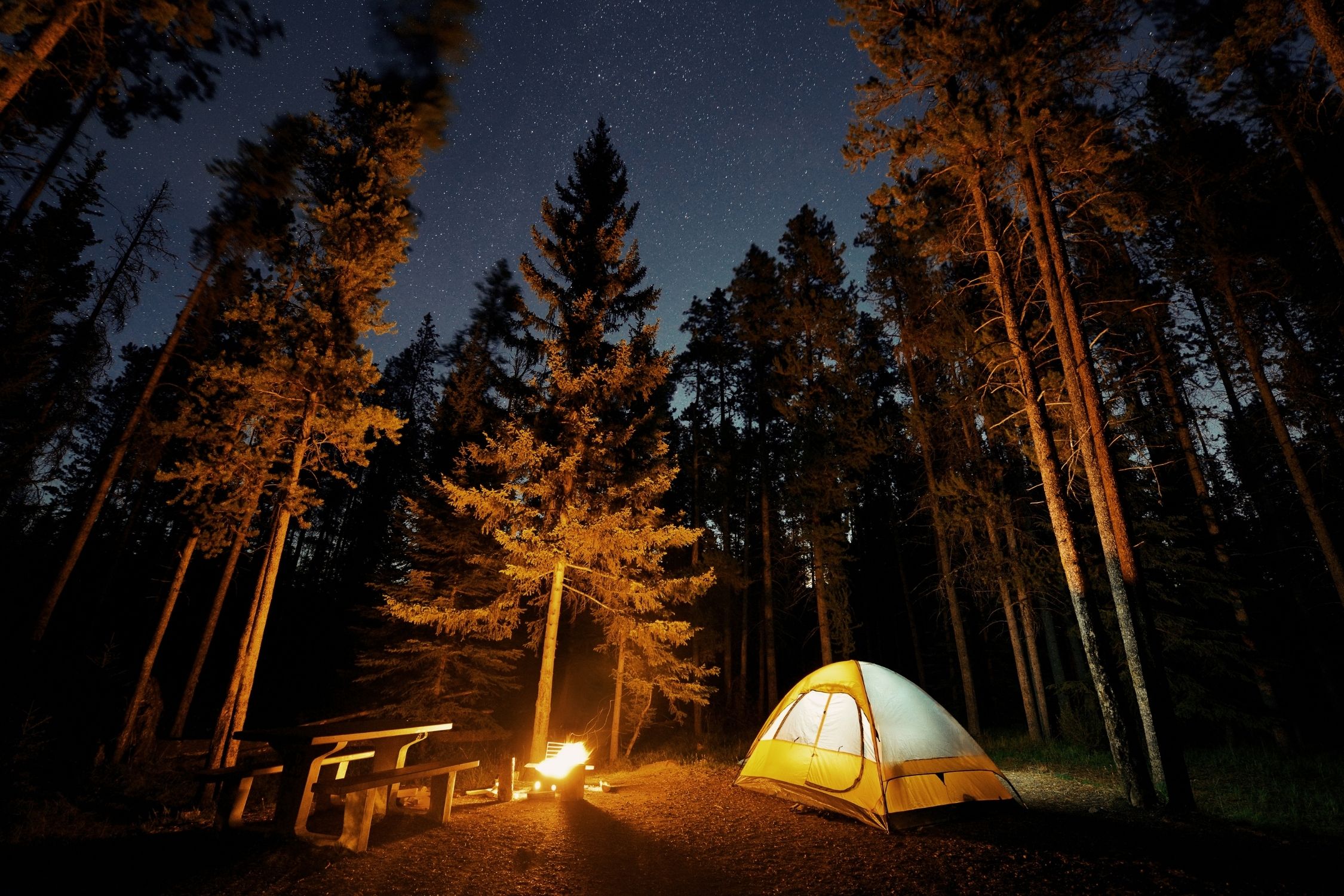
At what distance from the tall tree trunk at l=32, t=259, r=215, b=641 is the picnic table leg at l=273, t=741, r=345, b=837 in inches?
471

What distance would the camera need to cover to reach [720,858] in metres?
6.11

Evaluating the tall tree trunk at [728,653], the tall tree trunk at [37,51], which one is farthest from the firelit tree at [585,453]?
the tall tree trunk at [728,653]

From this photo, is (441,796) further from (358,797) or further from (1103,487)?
(1103,487)

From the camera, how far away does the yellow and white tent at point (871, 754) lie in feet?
23.9

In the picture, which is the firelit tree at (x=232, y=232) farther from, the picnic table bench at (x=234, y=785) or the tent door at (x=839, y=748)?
the tent door at (x=839, y=748)

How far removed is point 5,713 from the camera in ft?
36.7

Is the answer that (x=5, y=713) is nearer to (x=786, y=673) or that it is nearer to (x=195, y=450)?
(x=195, y=450)

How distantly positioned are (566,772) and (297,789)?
13.6 feet

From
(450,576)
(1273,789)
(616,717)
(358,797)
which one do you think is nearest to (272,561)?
(450,576)

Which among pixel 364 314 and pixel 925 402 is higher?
pixel 925 402

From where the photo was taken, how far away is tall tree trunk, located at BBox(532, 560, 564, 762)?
979cm

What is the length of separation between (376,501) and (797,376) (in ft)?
69.4

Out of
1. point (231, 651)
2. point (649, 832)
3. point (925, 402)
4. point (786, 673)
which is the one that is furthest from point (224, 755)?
point (786, 673)

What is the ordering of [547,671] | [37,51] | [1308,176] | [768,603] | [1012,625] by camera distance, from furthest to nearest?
[768,603]
[1012,625]
[1308,176]
[547,671]
[37,51]
